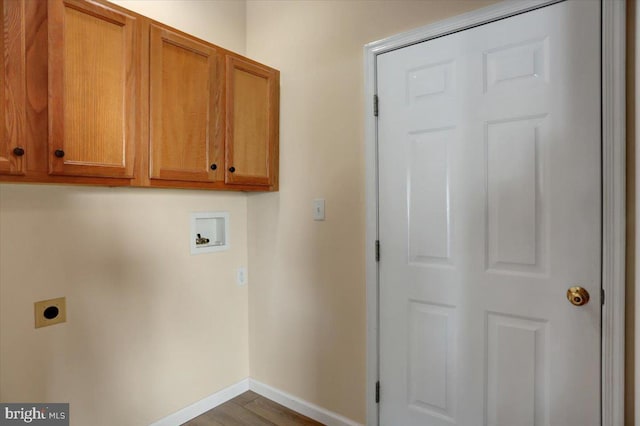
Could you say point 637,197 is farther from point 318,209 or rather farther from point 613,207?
point 318,209

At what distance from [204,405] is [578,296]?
2.13 meters

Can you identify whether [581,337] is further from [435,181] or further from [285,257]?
[285,257]

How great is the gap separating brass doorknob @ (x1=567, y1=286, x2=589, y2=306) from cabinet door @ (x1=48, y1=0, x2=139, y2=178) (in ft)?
6.28

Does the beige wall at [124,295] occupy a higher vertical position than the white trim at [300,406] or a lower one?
higher

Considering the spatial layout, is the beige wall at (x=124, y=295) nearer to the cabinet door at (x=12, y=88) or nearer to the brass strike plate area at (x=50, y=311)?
the brass strike plate area at (x=50, y=311)

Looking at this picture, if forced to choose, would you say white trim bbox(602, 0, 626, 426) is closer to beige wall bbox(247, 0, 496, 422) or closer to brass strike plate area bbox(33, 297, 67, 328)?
beige wall bbox(247, 0, 496, 422)

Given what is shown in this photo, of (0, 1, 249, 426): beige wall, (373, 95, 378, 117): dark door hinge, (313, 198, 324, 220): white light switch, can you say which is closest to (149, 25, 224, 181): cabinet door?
(0, 1, 249, 426): beige wall

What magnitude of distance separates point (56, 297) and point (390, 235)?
1618 mm

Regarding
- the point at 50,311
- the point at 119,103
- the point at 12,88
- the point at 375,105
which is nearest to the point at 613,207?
the point at 375,105

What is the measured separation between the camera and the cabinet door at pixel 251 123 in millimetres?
2045

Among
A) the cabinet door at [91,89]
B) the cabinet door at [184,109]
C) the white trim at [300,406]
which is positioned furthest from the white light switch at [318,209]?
the white trim at [300,406]

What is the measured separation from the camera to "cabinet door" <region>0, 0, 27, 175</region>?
1289mm

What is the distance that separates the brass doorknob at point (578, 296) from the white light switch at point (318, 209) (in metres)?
1.26

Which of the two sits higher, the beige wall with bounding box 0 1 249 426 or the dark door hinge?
the dark door hinge
